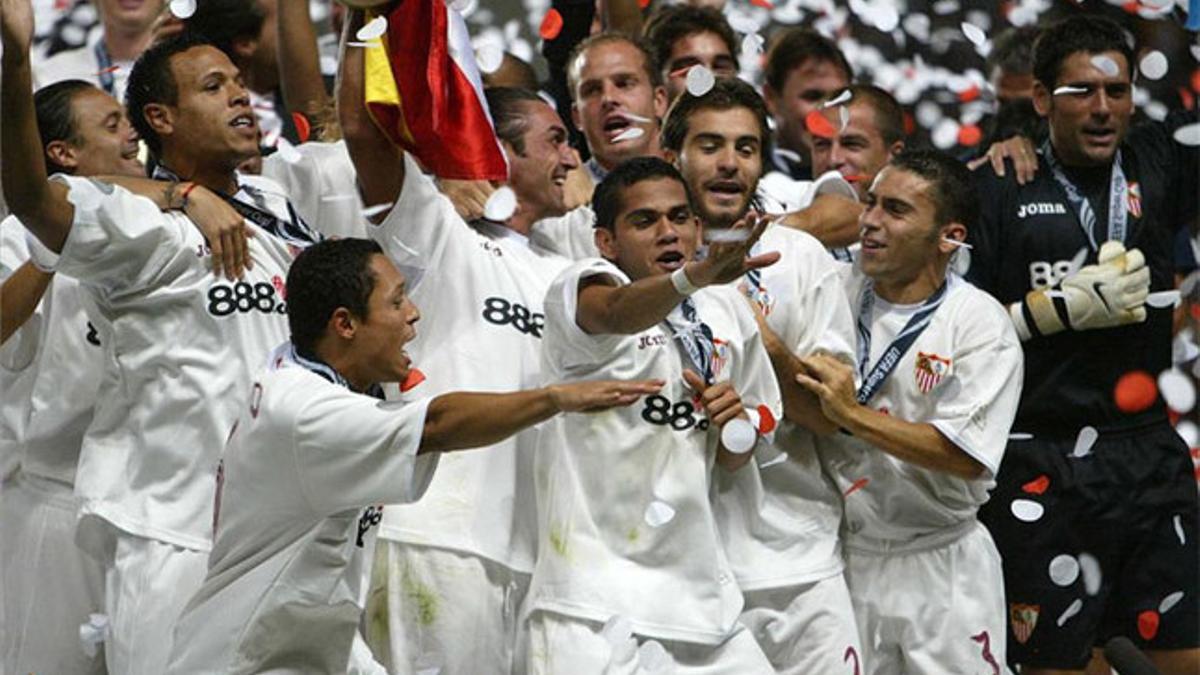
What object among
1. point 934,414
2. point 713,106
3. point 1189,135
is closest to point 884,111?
point 1189,135

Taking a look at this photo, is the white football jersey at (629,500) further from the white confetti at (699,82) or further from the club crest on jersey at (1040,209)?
the club crest on jersey at (1040,209)

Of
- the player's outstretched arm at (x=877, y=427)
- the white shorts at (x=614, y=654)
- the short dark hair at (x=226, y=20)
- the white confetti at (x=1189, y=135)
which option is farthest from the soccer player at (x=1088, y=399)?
the short dark hair at (x=226, y=20)

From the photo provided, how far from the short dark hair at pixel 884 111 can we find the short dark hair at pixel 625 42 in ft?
2.09

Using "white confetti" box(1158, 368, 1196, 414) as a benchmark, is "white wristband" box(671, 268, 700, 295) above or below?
above

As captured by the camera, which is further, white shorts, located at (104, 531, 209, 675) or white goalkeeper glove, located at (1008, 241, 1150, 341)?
white goalkeeper glove, located at (1008, 241, 1150, 341)

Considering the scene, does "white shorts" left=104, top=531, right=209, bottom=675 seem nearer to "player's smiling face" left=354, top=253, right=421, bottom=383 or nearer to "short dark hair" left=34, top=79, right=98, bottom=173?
"player's smiling face" left=354, top=253, right=421, bottom=383

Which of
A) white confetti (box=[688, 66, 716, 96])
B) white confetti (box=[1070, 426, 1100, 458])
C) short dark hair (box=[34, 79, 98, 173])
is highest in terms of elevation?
short dark hair (box=[34, 79, 98, 173])

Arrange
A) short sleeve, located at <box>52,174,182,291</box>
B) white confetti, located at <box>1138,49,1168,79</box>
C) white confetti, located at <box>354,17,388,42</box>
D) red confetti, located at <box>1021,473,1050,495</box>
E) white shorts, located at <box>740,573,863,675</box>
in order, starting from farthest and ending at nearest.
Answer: white confetti, located at <box>1138,49,1168,79</box>
red confetti, located at <box>1021,473,1050,495</box>
white shorts, located at <box>740,573,863,675</box>
white confetti, located at <box>354,17,388,42</box>
short sleeve, located at <box>52,174,182,291</box>

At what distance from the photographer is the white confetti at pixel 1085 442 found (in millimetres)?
7535

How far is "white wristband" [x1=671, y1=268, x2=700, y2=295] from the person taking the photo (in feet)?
18.8

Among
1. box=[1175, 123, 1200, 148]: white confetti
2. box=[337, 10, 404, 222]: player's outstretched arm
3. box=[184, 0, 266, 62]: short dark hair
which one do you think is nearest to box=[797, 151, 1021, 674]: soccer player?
box=[1175, 123, 1200, 148]: white confetti

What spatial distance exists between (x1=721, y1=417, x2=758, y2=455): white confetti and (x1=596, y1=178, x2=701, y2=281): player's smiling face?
405 millimetres

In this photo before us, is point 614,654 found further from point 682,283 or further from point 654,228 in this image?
point 654,228

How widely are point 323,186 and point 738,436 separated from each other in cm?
129
